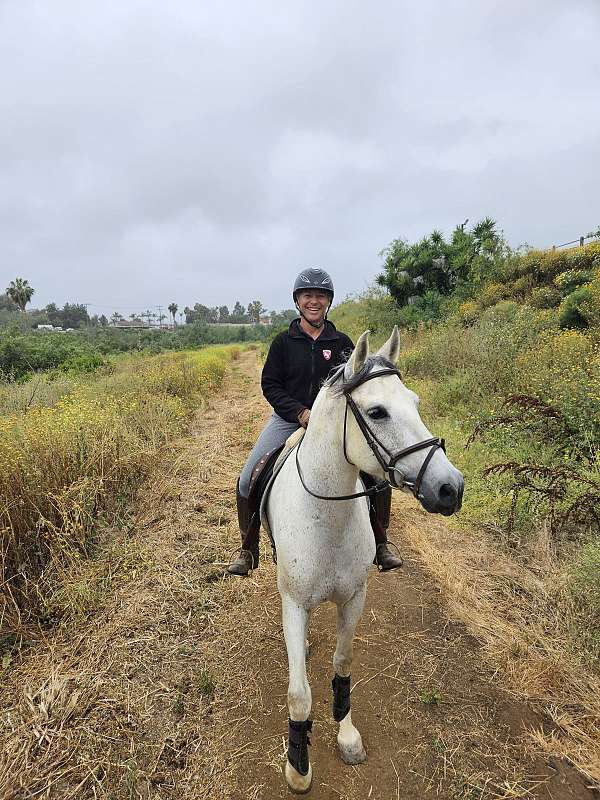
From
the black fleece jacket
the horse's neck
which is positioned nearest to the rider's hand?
the black fleece jacket

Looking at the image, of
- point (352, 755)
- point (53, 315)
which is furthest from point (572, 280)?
point (53, 315)

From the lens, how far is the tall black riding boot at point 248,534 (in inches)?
124

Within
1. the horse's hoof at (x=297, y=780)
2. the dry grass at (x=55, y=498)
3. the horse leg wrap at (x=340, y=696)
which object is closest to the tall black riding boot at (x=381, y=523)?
the horse leg wrap at (x=340, y=696)

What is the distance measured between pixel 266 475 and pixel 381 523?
0.94 meters

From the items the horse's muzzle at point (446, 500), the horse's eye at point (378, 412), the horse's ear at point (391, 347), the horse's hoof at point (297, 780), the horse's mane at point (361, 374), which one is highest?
the horse's ear at point (391, 347)

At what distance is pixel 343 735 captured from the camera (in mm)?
2488

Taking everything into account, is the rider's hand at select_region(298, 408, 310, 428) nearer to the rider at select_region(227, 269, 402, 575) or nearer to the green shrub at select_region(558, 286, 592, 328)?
the rider at select_region(227, 269, 402, 575)

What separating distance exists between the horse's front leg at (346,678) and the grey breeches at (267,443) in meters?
1.23

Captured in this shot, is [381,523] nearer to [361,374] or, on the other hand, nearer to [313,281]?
[361,374]

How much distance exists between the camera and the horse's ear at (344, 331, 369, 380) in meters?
1.84

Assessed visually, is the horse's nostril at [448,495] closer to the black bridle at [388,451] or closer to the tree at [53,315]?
the black bridle at [388,451]

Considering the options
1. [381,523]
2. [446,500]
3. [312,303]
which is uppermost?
[312,303]

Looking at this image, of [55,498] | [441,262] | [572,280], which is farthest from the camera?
[441,262]

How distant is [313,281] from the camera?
10.1ft
